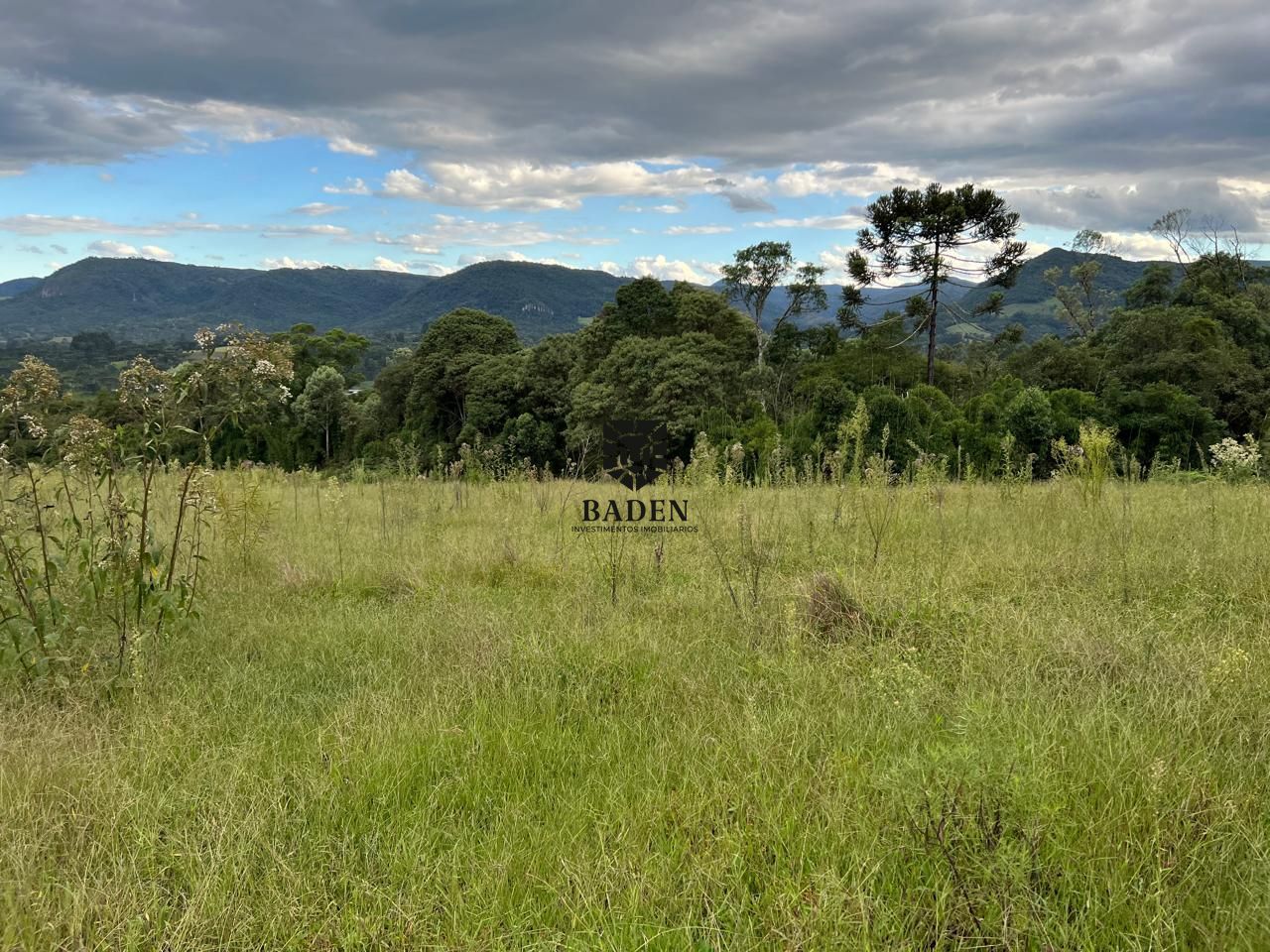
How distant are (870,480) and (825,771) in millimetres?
4132

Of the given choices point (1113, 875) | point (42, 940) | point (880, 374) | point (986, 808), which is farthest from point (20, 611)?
point (880, 374)

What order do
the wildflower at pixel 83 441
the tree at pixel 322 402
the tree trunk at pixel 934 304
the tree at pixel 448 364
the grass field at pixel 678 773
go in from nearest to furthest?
the grass field at pixel 678 773
the wildflower at pixel 83 441
the tree trunk at pixel 934 304
the tree at pixel 448 364
the tree at pixel 322 402

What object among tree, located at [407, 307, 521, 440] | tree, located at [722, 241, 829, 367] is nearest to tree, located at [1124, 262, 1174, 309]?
tree, located at [722, 241, 829, 367]

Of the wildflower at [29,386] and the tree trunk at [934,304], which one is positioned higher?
the tree trunk at [934,304]

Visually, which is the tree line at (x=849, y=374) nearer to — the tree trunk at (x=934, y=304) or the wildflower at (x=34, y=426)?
the tree trunk at (x=934, y=304)

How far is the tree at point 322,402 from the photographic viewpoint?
42.3m

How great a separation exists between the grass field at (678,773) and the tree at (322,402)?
137ft

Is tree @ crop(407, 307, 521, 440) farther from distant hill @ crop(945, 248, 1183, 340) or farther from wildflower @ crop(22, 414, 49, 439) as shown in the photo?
distant hill @ crop(945, 248, 1183, 340)

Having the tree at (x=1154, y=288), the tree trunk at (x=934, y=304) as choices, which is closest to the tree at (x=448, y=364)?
the tree trunk at (x=934, y=304)

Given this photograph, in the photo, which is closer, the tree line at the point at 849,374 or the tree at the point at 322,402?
the tree line at the point at 849,374

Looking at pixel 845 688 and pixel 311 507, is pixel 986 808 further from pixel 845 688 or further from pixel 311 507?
pixel 311 507

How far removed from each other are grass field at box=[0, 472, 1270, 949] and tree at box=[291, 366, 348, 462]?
41.8 metres

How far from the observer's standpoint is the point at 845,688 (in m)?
3.09

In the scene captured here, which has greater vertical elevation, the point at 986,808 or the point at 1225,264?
the point at 1225,264
